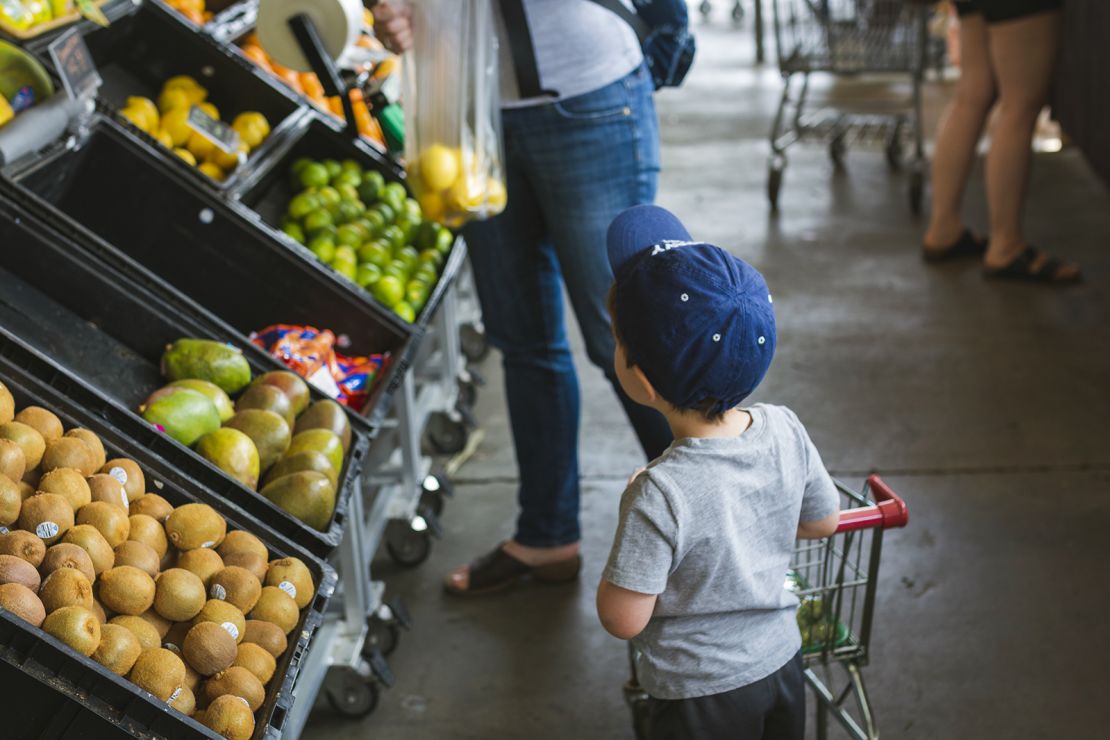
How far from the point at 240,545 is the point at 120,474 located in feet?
0.68

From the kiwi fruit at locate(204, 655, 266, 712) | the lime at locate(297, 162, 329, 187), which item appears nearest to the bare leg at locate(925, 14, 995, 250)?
the lime at locate(297, 162, 329, 187)

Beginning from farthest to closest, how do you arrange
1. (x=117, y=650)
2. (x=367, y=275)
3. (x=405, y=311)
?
1. (x=367, y=275)
2. (x=405, y=311)
3. (x=117, y=650)

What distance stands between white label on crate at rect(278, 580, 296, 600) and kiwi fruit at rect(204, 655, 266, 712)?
7.1 inches

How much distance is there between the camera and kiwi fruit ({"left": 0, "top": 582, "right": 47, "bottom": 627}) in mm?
1504

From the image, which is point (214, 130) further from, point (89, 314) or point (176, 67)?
point (89, 314)

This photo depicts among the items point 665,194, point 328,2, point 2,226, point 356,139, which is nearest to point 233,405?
point 2,226

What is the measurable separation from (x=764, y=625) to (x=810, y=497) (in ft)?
0.64

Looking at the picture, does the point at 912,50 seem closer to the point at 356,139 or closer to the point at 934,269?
the point at 934,269

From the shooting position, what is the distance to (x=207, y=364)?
2.30 metres

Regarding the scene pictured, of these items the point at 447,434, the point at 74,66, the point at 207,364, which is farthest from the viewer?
the point at 447,434

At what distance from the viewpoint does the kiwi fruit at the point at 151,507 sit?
184 cm

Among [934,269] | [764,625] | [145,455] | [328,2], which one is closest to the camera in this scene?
[764,625]

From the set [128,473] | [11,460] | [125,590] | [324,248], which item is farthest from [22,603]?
[324,248]

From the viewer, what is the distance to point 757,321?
62.2 inches
